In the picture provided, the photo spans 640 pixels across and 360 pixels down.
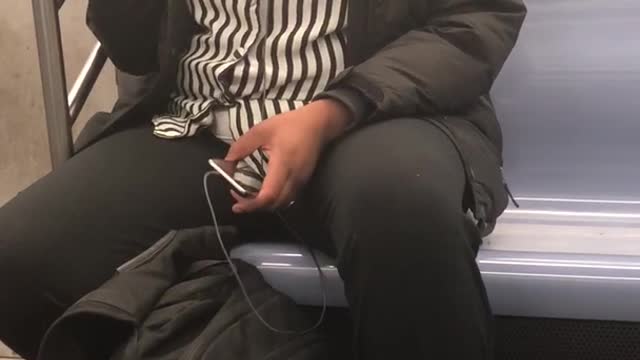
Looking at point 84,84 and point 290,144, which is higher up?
point 290,144

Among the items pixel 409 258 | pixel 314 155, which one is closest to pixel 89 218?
pixel 314 155

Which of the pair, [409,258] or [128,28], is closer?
[409,258]

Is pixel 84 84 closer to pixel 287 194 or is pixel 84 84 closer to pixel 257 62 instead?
pixel 257 62

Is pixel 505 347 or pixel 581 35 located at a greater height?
pixel 581 35

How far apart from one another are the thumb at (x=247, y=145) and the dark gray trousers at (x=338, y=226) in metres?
0.07

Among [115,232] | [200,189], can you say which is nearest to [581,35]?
[200,189]

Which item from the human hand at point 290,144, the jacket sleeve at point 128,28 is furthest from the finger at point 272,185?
the jacket sleeve at point 128,28

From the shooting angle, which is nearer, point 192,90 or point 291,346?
point 291,346

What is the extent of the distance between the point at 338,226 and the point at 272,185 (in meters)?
0.07

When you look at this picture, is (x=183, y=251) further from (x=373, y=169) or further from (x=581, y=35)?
(x=581, y=35)

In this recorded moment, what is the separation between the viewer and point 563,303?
107 cm

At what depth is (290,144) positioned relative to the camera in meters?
0.95

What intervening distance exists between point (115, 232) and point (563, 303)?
1.58ft

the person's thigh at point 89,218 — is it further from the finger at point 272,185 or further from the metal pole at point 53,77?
the finger at point 272,185
